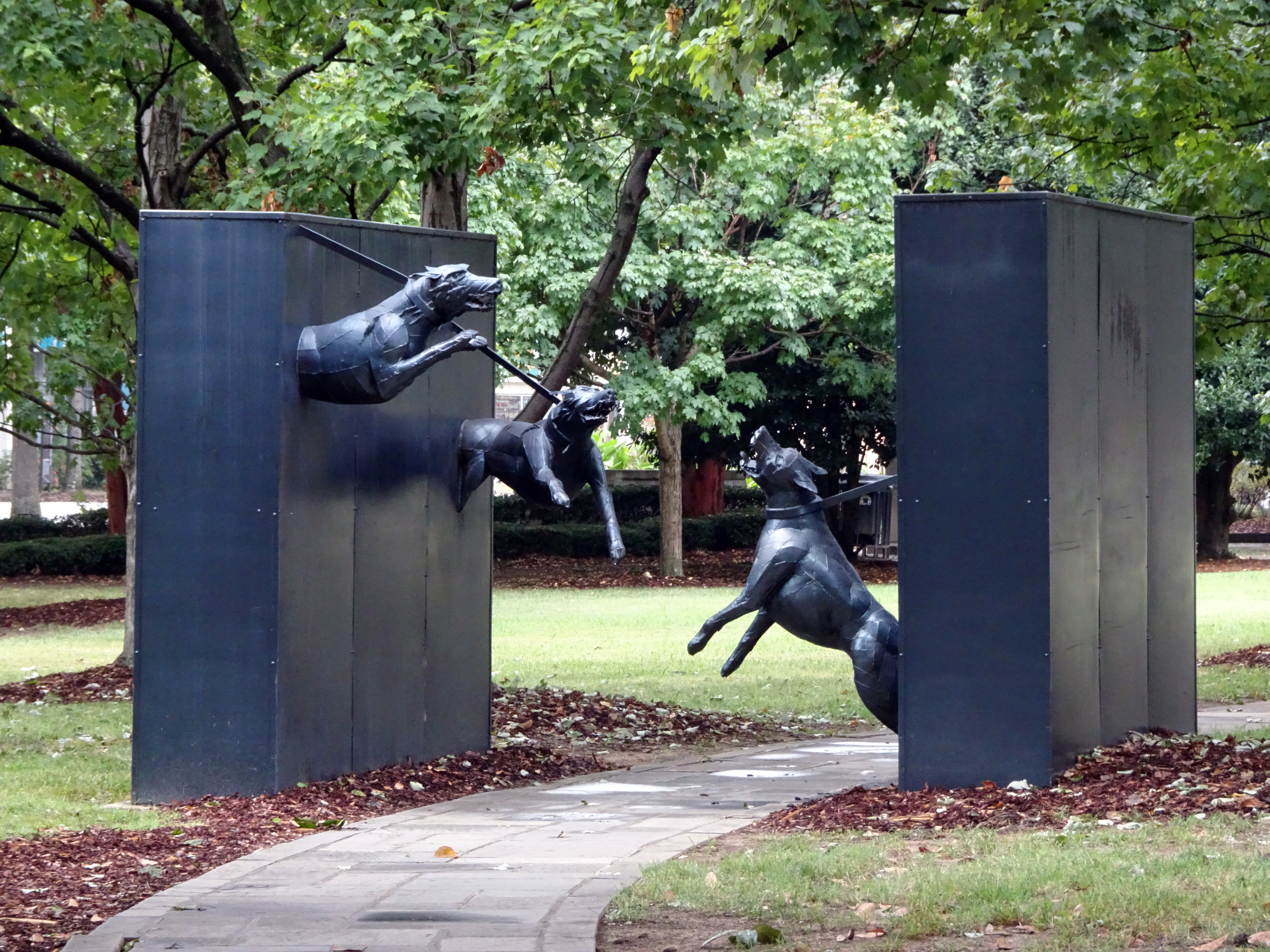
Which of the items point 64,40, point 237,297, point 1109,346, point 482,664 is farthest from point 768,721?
point 64,40

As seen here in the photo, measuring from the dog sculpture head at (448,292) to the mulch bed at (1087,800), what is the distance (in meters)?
3.24

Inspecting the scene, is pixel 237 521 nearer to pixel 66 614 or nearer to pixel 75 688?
pixel 75 688

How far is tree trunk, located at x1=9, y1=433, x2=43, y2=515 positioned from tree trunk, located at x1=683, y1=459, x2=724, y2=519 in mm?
14282

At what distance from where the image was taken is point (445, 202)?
42.7 feet

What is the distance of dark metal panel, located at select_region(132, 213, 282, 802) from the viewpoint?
→ 890cm

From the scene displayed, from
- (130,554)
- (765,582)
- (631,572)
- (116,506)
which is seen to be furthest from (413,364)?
(116,506)

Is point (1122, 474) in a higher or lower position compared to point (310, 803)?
higher

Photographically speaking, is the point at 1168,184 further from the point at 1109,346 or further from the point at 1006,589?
the point at 1006,589

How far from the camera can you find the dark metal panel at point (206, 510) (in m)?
8.90

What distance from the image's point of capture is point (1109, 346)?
9.20 m

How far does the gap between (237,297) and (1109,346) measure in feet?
15.8

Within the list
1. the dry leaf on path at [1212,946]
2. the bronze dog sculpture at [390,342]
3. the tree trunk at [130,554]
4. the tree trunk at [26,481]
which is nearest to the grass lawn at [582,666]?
the tree trunk at [130,554]

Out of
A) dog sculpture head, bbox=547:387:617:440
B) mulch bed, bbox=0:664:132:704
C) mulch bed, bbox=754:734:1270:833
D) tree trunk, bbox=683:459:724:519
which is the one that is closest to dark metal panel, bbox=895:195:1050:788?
mulch bed, bbox=754:734:1270:833

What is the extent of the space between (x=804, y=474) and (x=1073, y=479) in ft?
5.38
